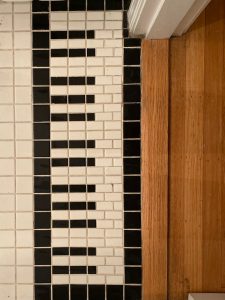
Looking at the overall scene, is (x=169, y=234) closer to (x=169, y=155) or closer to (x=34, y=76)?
(x=169, y=155)

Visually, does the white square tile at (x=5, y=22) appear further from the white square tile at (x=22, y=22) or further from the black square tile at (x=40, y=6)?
the black square tile at (x=40, y=6)

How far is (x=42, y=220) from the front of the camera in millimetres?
2027

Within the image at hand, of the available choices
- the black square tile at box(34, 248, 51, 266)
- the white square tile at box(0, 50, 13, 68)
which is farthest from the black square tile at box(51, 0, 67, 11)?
the black square tile at box(34, 248, 51, 266)

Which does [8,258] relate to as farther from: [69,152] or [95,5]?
[95,5]

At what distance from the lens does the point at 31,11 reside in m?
1.99

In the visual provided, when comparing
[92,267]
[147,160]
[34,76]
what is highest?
[34,76]

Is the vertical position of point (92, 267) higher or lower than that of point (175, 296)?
higher

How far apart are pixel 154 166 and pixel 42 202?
2.09 feet

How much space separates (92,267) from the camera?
2.04 metres

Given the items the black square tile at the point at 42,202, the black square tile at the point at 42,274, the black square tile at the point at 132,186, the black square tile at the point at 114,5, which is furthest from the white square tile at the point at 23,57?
the black square tile at the point at 42,274

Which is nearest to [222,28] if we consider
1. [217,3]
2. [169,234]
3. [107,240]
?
[217,3]

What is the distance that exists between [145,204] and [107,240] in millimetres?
289

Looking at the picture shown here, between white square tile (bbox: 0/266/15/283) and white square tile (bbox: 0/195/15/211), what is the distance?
12.8 inches

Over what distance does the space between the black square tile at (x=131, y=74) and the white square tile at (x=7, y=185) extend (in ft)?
2.69
